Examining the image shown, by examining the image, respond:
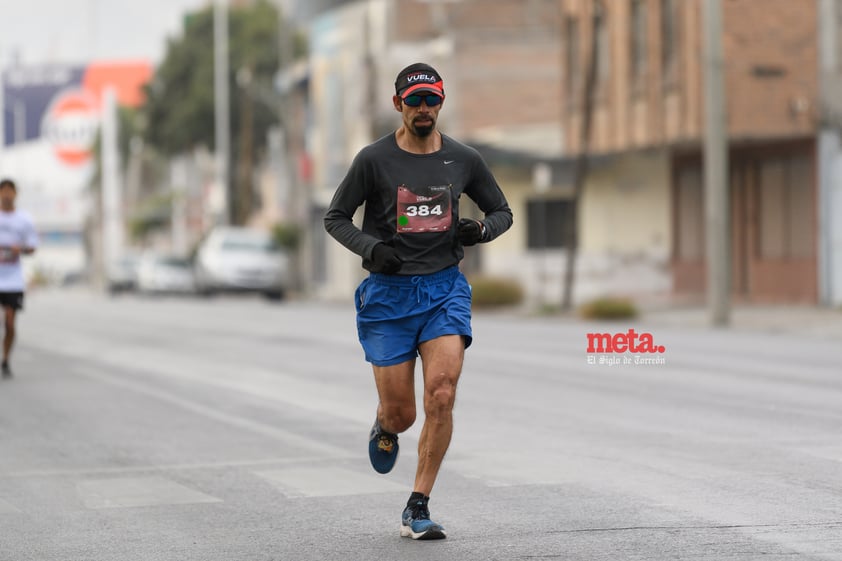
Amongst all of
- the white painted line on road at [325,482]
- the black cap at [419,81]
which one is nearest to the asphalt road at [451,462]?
the white painted line on road at [325,482]

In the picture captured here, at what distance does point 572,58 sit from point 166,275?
24621 millimetres

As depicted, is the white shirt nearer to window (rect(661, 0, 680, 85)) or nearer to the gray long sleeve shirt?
the gray long sleeve shirt

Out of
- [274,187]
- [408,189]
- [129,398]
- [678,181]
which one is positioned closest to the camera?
[408,189]

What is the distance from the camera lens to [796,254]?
34406 millimetres

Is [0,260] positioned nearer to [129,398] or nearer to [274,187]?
[129,398]

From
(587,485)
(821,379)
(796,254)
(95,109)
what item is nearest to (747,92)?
(796,254)

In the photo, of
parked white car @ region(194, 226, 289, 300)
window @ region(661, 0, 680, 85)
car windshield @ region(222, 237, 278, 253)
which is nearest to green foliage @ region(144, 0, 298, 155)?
parked white car @ region(194, 226, 289, 300)

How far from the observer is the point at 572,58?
142 ft

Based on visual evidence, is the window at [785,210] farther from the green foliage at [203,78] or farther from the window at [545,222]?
the green foliage at [203,78]

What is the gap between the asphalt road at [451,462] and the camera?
7.62m

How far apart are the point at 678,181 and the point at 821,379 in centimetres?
2444

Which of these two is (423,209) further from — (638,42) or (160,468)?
(638,42)

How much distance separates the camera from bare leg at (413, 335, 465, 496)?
7.84m

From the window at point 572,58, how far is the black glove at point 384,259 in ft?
115
